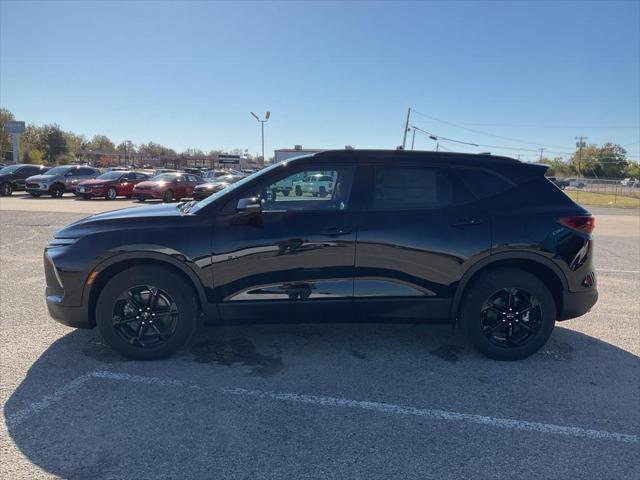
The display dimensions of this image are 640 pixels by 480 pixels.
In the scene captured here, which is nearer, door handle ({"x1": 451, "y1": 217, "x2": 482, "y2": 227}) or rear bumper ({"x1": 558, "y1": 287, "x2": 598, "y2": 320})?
door handle ({"x1": 451, "y1": 217, "x2": 482, "y2": 227})

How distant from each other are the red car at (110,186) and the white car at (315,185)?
21.1 m

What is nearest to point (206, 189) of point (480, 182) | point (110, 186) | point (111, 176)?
point (110, 186)

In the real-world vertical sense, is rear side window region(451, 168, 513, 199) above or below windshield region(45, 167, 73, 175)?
below

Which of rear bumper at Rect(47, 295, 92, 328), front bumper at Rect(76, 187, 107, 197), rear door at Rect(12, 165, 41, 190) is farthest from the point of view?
rear door at Rect(12, 165, 41, 190)

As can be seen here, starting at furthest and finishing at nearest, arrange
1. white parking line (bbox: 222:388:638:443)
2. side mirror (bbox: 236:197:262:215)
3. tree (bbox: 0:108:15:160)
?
1. tree (bbox: 0:108:15:160)
2. side mirror (bbox: 236:197:262:215)
3. white parking line (bbox: 222:388:638:443)

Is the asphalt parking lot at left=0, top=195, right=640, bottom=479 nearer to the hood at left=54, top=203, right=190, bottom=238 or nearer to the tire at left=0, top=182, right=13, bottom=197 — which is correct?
the hood at left=54, top=203, right=190, bottom=238

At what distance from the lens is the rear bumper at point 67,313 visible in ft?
12.5

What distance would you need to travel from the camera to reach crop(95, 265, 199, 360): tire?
12.5ft

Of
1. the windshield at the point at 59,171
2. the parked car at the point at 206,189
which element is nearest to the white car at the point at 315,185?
the parked car at the point at 206,189

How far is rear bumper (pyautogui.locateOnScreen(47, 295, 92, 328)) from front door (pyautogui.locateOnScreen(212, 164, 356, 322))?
3.78 ft

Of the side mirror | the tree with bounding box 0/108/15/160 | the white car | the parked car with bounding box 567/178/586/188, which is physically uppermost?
the tree with bounding box 0/108/15/160

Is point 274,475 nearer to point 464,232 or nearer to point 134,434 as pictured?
point 134,434

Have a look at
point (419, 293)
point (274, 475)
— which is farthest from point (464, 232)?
point (274, 475)

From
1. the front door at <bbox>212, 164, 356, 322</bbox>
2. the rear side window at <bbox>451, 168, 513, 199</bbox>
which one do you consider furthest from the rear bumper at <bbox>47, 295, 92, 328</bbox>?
the rear side window at <bbox>451, 168, 513, 199</bbox>
